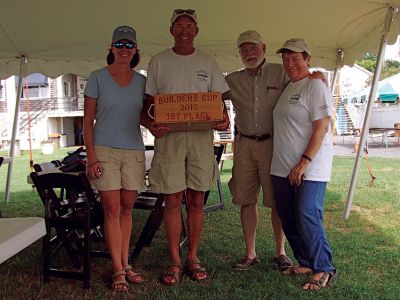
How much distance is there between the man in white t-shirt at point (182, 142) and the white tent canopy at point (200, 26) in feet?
5.06

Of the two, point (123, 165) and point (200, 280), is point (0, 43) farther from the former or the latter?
point (200, 280)

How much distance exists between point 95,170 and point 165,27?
9.72 feet

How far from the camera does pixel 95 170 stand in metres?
2.81

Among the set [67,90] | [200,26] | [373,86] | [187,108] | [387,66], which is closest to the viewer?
[187,108]

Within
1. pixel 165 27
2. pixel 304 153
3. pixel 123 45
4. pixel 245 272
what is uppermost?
pixel 165 27

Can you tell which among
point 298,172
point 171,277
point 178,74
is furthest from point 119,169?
point 298,172

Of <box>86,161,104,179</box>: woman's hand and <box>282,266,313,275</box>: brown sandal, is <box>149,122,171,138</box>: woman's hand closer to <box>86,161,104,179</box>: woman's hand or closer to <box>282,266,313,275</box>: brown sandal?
<box>86,161,104,179</box>: woman's hand

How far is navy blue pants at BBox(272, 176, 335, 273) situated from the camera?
290 cm

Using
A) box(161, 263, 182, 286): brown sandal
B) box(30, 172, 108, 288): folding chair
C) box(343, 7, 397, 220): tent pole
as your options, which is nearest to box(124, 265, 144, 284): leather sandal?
box(161, 263, 182, 286): brown sandal

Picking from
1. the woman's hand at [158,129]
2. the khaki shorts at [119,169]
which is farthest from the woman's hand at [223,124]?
the khaki shorts at [119,169]

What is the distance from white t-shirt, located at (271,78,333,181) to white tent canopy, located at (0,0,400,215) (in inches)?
67.1

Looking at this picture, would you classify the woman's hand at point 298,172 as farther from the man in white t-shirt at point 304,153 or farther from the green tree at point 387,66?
the green tree at point 387,66

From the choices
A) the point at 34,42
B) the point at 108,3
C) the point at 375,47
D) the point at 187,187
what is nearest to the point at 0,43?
the point at 34,42

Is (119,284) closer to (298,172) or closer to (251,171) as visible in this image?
(251,171)
